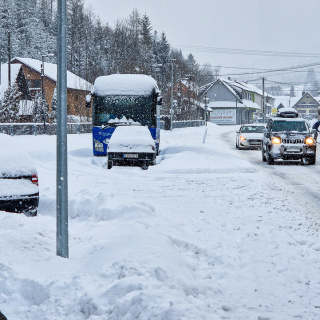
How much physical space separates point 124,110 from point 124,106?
0.16 metres

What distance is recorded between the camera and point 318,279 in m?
5.40

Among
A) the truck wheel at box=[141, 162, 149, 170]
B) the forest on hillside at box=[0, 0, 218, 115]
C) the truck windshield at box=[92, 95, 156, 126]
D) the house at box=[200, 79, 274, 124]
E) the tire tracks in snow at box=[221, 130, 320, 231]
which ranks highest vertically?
the forest on hillside at box=[0, 0, 218, 115]

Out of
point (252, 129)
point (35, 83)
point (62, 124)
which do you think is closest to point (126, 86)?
point (252, 129)

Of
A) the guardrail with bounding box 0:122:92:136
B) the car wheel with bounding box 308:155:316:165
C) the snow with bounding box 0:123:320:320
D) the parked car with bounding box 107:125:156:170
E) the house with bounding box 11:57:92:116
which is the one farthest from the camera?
the house with bounding box 11:57:92:116

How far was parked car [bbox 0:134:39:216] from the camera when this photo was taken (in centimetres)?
740

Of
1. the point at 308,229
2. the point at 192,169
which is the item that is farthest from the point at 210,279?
the point at 192,169

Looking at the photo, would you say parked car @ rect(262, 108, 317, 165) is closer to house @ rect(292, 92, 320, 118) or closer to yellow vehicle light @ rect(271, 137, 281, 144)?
yellow vehicle light @ rect(271, 137, 281, 144)

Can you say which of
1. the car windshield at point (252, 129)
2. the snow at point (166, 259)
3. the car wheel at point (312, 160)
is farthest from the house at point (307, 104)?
the snow at point (166, 259)

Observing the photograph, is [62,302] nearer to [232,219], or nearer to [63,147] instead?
[63,147]

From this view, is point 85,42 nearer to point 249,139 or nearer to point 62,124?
point 249,139

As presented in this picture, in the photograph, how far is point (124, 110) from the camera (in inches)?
762

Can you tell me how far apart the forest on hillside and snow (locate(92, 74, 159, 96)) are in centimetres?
5960

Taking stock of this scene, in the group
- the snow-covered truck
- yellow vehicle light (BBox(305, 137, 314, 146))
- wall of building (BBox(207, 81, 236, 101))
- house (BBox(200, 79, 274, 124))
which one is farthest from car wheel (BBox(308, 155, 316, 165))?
wall of building (BBox(207, 81, 236, 101))

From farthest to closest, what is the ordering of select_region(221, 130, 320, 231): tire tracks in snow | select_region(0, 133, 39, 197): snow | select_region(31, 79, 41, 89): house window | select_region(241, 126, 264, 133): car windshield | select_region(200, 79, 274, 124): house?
select_region(200, 79, 274, 124): house
select_region(31, 79, 41, 89): house window
select_region(241, 126, 264, 133): car windshield
select_region(221, 130, 320, 231): tire tracks in snow
select_region(0, 133, 39, 197): snow
